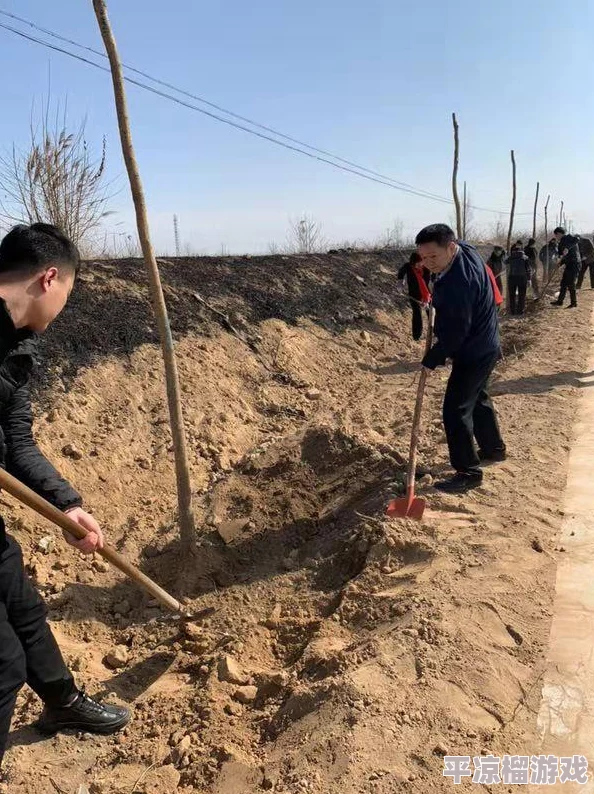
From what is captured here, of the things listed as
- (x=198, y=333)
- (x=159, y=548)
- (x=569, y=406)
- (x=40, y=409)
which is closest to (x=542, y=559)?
(x=159, y=548)

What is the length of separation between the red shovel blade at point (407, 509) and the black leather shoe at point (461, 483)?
1.24 feet

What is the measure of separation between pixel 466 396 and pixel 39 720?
301cm

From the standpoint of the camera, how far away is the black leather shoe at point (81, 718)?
224cm

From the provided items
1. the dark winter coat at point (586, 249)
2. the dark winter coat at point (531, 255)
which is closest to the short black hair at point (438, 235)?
→ the dark winter coat at point (531, 255)

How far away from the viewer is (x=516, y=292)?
13.4m

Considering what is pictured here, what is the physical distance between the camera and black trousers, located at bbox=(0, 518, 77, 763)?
5.80 ft

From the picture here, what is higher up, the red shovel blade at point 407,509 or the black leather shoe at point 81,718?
the red shovel blade at point 407,509

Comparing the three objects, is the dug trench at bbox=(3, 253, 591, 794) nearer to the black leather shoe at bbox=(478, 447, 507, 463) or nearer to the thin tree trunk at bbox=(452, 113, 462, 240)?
the black leather shoe at bbox=(478, 447, 507, 463)

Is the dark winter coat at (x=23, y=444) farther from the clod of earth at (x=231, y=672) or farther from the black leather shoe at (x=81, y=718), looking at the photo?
the clod of earth at (x=231, y=672)

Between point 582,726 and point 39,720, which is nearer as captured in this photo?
point 582,726

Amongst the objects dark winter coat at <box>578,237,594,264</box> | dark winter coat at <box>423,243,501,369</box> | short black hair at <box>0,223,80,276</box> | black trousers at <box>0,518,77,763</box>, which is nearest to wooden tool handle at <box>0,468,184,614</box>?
black trousers at <box>0,518,77,763</box>

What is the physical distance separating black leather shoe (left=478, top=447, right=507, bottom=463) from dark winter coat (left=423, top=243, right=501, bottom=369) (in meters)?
0.86

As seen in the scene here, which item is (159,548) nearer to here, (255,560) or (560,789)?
(255,560)

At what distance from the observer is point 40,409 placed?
185 inches
